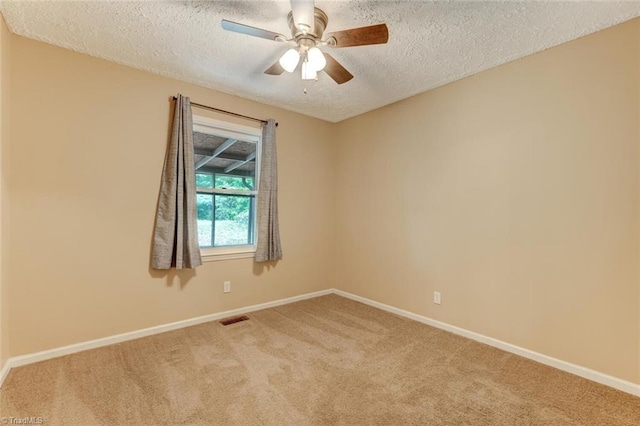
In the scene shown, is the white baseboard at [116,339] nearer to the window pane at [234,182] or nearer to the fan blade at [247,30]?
the window pane at [234,182]

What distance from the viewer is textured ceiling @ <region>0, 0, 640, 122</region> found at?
2.00 m

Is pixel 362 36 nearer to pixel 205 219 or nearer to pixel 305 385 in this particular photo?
pixel 305 385

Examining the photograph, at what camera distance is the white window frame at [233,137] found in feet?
10.7

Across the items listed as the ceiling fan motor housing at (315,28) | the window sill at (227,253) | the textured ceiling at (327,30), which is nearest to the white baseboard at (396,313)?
the window sill at (227,253)

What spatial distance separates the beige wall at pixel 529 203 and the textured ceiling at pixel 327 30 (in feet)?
1.04

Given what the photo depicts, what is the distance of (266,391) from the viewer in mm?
2039

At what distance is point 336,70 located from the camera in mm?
2311

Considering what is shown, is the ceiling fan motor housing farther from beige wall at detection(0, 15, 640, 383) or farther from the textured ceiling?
beige wall at detection(0, 15, 640, 383)

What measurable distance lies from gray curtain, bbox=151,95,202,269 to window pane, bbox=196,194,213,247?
27 cm

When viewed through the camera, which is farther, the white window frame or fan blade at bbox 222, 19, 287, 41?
the white window frame

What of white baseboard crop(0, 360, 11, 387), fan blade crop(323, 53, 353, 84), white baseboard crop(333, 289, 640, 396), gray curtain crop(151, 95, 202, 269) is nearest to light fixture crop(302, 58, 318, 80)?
fan blade crop(323, 53, 353, 84)

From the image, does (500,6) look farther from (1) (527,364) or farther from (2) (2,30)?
(2) (2,30)

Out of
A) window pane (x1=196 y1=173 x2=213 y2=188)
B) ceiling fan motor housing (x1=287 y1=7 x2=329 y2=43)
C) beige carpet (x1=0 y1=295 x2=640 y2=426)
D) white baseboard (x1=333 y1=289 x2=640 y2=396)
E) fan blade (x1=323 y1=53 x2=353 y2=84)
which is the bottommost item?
beige carpet (x1=0 y1=295 x2=640 y2=426)

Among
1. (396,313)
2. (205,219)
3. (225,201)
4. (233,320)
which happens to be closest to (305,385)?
(233,320)
